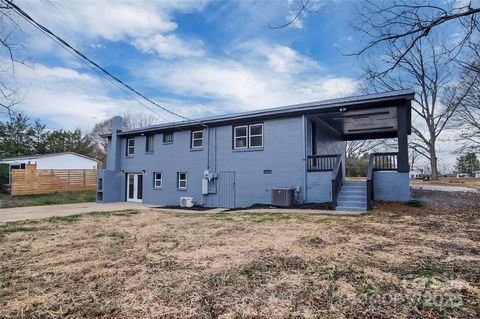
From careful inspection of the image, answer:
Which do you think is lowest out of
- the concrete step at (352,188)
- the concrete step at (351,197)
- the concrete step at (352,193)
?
the concrete step at (351,197)

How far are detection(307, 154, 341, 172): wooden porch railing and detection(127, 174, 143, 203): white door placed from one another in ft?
35.4

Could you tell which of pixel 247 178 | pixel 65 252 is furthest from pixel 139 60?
pixel 65 252

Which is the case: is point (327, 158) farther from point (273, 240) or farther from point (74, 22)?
point (74, 22)

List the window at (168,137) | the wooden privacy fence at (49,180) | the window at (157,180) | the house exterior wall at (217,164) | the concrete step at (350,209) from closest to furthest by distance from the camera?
the concrete step at (350,209) → the house exterior wall at (217,164) → the window at (168,137) → the window at (157,180) → the wooden privacy fence at (49,180)

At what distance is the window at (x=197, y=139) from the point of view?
15.0m

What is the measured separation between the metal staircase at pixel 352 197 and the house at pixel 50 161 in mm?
24005

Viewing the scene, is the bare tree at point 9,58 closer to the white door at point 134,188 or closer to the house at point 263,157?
the house at point 263,157

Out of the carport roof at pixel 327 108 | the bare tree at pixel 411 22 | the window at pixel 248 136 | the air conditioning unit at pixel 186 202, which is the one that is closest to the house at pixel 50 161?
the carport roof at pixel 327 108

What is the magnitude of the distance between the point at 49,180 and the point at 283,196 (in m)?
18.7

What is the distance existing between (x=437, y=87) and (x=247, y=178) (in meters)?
24.7

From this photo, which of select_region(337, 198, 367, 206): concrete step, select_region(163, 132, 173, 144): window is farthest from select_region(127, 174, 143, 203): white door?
select_region(337, 198, 367, 206): concrete step

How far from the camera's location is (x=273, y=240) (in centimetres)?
564

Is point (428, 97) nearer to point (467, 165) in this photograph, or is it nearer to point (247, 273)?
point (467, 165)

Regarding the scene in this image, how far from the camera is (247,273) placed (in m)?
3.71
